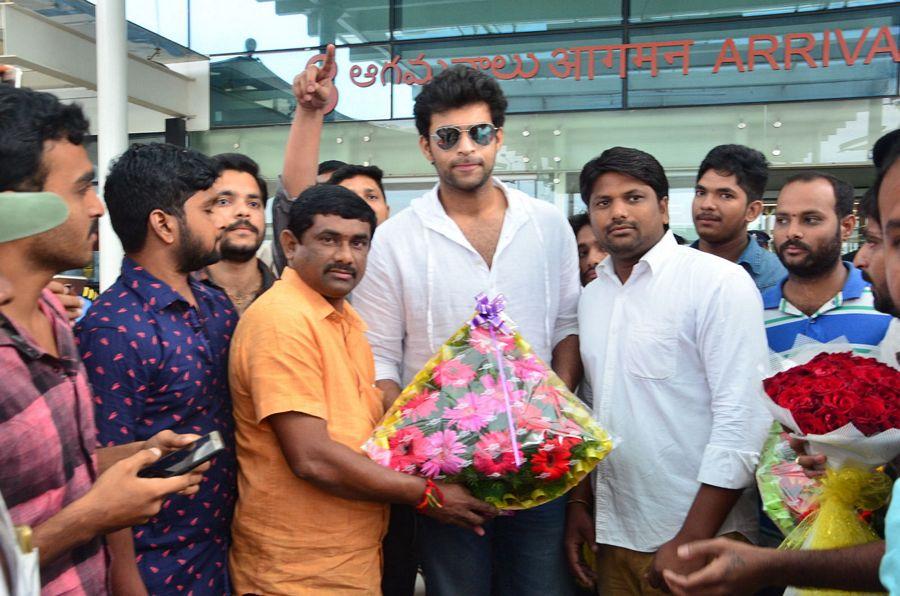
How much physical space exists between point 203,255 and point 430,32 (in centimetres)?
959

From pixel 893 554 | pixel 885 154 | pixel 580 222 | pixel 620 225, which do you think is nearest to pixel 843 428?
pixel 885 154

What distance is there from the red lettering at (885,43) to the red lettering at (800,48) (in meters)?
0.72

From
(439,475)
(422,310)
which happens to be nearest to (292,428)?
(439,475)

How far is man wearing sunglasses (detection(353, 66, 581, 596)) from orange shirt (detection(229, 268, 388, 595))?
19.8 inches

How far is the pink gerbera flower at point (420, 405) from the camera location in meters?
2.54

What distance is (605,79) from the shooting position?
35.4 ft

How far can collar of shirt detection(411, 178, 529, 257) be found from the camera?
124 inches

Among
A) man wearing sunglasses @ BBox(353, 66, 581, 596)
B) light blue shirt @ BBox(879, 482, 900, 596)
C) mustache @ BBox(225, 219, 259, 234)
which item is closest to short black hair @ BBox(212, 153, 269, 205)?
mustache @ BBox(225, 219, 259, 234)

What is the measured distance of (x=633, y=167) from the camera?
2.97 metres

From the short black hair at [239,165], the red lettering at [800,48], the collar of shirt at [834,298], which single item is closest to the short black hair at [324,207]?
the short black hair at [239,165]

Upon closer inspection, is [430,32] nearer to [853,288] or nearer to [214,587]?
[853,288]

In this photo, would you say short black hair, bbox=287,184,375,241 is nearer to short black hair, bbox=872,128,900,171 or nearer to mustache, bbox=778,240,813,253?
short black hair, bbox=872,128,900,171

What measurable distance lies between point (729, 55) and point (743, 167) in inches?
278

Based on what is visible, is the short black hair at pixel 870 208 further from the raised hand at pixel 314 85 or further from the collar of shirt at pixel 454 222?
the raised hand at pixel 314 85
